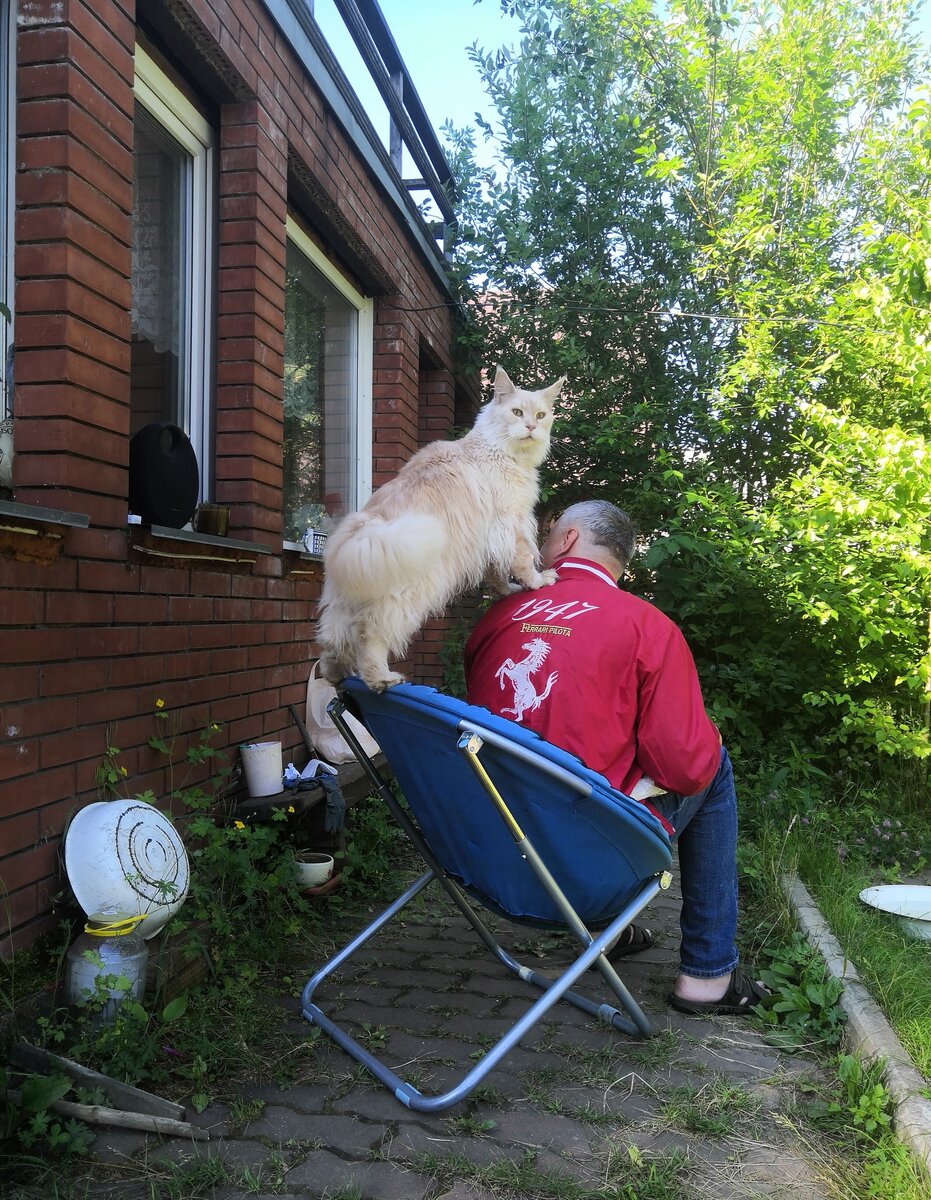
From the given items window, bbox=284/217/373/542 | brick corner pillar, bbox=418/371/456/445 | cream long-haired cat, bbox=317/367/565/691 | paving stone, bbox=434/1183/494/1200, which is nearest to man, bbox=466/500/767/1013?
cream long-haired cat, bbox=317/367/565/691

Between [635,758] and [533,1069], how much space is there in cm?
87

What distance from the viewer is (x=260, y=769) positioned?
3.64 metres

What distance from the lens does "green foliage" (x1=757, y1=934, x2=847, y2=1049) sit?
2594 mm

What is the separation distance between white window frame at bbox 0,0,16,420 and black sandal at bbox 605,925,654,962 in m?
2.75

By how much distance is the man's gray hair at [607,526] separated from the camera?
2.88 m

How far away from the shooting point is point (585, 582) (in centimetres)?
273

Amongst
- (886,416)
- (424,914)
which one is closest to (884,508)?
(886,416)

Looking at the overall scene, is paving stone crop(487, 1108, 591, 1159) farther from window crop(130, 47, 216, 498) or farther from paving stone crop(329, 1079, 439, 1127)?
window crop(130, 47, 216, 498)

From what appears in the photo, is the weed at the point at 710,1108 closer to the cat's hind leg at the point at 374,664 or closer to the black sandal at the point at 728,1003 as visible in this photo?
the black sandal at the point at 728,1003

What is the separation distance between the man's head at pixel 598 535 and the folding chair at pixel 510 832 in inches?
35.2

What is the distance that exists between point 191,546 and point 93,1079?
1.75 metres

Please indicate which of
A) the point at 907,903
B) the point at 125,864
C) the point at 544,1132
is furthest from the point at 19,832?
the point at 907,903

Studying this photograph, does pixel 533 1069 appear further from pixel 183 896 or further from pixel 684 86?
pixel 684 86

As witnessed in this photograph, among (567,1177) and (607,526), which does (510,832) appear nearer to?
(567,1177)
